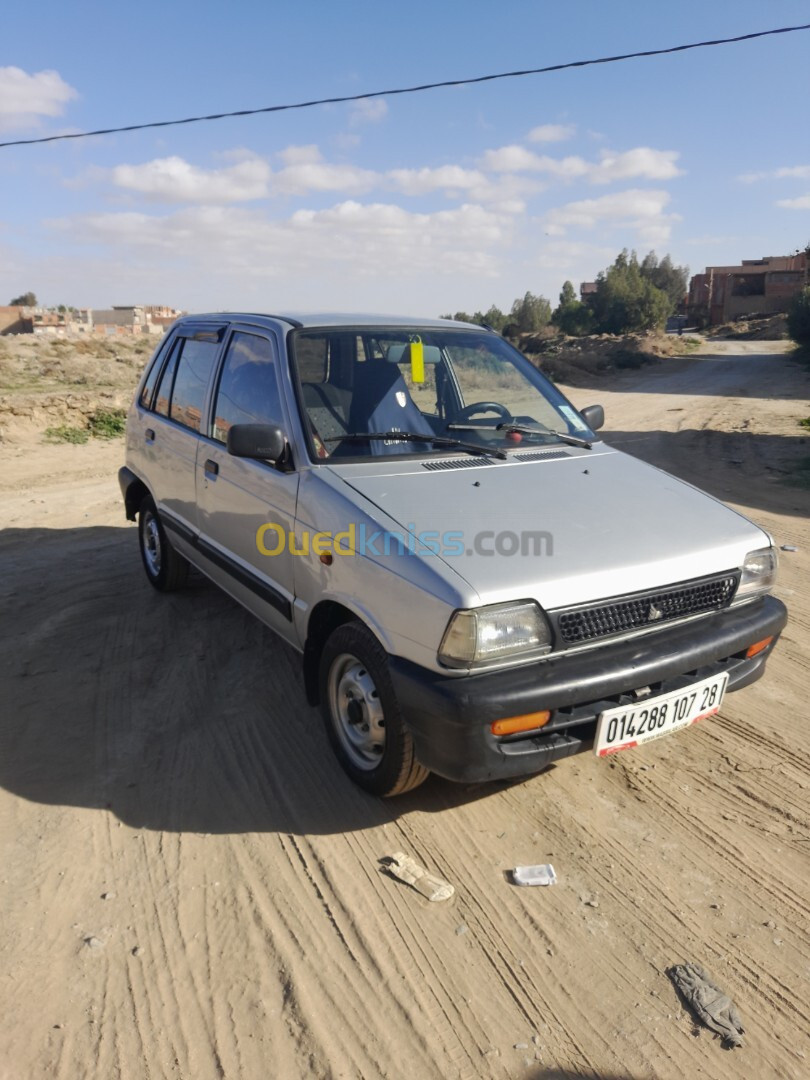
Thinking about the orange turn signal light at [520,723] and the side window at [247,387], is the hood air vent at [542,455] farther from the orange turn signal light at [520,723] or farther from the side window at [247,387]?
the orange turn signal light at [520,723]

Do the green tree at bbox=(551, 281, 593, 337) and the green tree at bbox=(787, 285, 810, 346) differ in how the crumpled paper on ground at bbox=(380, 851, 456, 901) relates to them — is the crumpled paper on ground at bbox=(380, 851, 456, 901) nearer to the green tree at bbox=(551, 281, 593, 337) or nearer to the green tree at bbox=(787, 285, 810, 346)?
the green tree at bbox=(787, 285, 810, 346)

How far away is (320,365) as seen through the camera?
12.3 feet

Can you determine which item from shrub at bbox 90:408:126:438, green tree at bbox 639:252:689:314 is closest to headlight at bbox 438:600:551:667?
shrub at bbox 90:408:126:438

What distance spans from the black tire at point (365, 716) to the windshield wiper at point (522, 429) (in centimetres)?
129

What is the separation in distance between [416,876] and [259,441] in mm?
1829

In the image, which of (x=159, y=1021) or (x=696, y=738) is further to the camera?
(x=696, y=738)

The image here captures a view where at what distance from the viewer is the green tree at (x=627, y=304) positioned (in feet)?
206

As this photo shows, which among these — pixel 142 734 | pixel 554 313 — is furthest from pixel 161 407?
pixel 554 313

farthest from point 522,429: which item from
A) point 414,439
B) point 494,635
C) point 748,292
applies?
point 748,292

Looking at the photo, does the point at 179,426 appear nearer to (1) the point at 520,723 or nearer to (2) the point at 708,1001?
(1) the point at 520,723

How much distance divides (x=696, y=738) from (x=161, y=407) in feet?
12.5

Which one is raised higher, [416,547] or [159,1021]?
[416,547]

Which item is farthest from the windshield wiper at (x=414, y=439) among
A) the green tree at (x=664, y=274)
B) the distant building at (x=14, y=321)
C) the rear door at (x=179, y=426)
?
the green tree at (x=664, y=274)

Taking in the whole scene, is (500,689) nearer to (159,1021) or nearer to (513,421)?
(159,1021)
